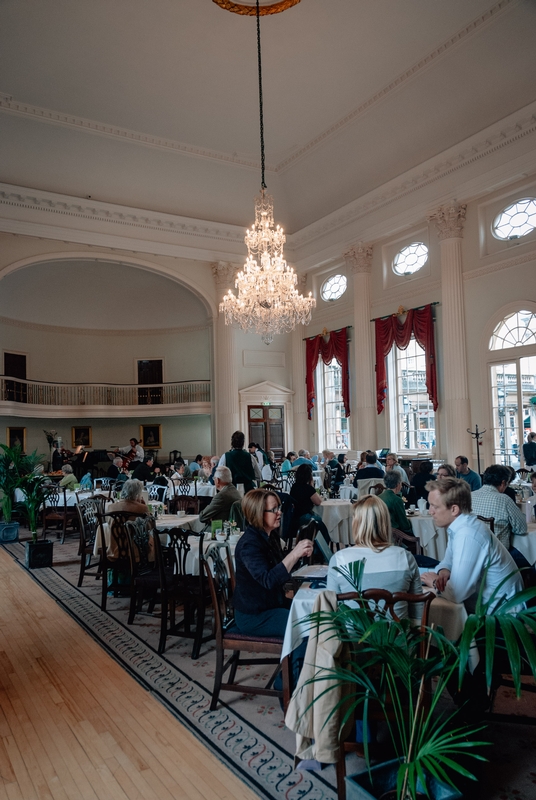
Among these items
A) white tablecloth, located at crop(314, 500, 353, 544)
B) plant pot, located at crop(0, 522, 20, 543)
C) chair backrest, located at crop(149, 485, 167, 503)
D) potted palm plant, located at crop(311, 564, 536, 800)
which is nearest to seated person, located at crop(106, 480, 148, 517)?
white tablecloth, located at crop(314, 500, 353, 544)

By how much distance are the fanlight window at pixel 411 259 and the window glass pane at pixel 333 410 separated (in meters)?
3.52

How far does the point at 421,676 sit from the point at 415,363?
42.1 feet

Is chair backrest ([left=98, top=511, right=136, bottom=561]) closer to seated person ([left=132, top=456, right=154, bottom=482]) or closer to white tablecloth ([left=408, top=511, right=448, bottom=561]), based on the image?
white tablecloth ([left=408, top=511, right=448, bottom=561])

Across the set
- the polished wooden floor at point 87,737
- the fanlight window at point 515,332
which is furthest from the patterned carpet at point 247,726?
the fanlight window at point 515,332

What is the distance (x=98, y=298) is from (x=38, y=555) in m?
13.1

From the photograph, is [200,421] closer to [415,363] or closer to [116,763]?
[415,363]

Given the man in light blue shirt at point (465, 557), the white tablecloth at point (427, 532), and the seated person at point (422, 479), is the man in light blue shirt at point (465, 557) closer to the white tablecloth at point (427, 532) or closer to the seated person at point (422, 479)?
the white tablecloth at point (427, 532)

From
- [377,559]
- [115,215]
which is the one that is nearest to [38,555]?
[377,559]

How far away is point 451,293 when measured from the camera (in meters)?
12.6

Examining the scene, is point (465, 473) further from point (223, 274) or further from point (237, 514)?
point (223, 274)

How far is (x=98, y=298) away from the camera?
19188 mm

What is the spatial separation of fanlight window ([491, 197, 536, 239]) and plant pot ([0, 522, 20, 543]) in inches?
439

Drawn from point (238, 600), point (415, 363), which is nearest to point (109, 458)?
point (415, 363)

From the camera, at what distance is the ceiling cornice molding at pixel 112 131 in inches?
475
